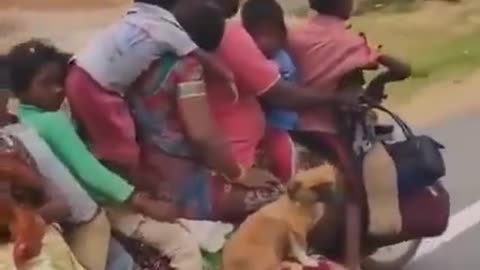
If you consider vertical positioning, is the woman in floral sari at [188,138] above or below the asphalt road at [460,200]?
above

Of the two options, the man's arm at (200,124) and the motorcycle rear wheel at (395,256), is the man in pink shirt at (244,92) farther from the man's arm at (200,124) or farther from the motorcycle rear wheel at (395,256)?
the motorcycle rear wheel at (395,256)

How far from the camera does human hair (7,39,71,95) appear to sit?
5859mm

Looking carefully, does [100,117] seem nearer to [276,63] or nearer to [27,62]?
[27,62]

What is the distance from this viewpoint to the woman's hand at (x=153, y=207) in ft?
20.1

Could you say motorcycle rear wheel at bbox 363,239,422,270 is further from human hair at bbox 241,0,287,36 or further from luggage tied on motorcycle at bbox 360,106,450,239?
human hair at bbox 241,0,287,36

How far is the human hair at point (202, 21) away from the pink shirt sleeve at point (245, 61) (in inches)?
6.3

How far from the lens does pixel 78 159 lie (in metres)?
5.93

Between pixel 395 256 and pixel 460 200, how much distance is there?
1.88 meters

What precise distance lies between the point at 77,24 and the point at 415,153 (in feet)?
35.5

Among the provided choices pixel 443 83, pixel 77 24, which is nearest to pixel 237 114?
pixel 443 83

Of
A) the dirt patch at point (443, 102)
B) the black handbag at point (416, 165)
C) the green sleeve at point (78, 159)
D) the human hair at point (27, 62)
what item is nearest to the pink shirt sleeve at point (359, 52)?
the black handbag at point (416, 165)

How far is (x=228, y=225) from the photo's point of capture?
6.47 meters

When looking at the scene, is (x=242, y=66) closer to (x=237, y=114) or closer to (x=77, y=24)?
(x=237, y=114)

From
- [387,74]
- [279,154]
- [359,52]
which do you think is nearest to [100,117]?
[279,154]
